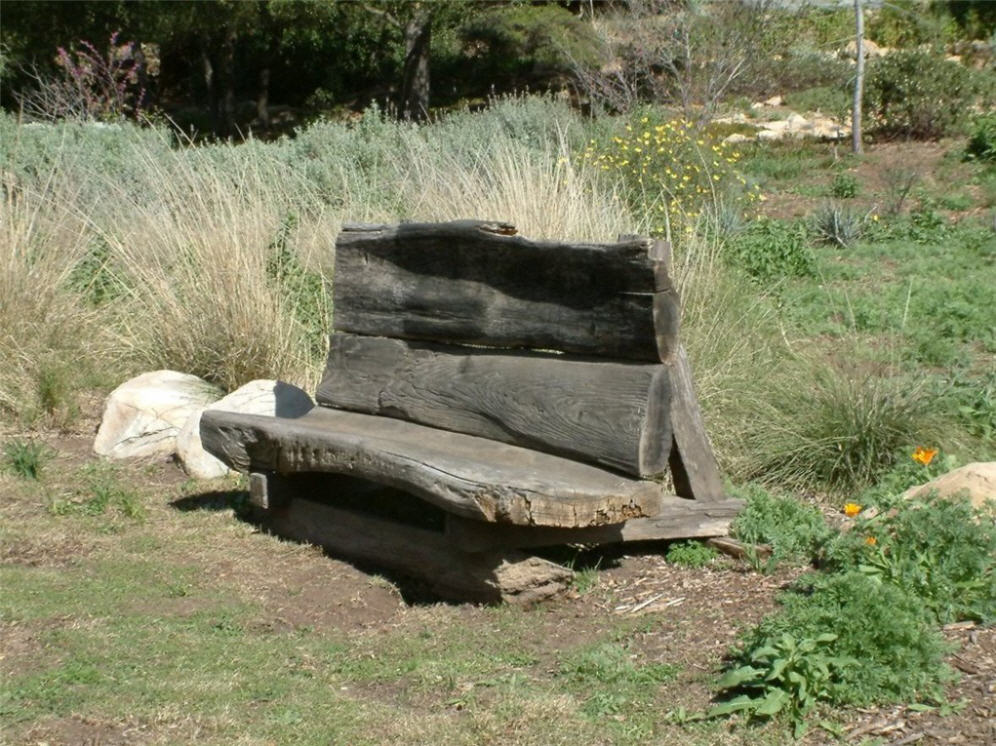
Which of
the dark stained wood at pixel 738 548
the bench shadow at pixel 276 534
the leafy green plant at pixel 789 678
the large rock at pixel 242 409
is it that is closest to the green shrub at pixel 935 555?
the dark stained wood at pixel 738 548

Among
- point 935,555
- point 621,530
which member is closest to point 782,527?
point 621,530

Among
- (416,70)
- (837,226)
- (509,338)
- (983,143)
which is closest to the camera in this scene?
(509,338)

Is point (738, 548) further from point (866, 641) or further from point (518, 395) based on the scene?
point (866, 641)

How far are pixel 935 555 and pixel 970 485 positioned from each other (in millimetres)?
578

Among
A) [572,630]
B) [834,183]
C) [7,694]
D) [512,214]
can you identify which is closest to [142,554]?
[7,694]

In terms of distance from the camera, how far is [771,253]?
31.1ft

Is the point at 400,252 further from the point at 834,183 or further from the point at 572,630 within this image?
the point at 834,183

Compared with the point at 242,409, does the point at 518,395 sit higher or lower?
higher

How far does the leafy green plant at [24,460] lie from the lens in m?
6.55

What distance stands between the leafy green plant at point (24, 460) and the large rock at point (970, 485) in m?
4.34

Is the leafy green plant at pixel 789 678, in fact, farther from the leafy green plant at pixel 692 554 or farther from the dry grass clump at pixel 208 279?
the dry grass clump at pixel 208 279

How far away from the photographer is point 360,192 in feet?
29.8

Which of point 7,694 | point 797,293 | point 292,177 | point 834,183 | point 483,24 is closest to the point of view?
point 7,694

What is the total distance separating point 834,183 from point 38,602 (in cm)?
1085
